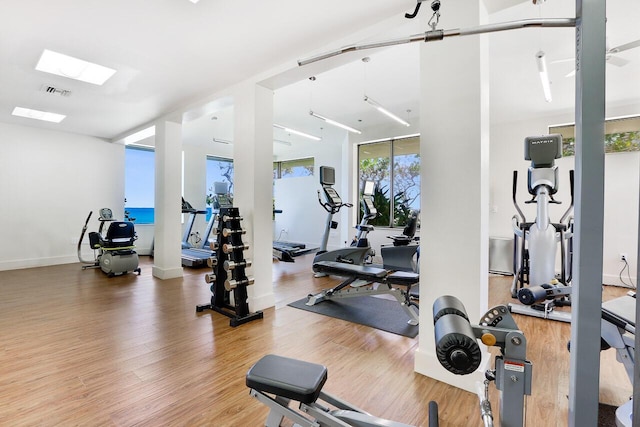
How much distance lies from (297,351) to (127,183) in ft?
22.1

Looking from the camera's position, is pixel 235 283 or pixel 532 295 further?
pixel 235 283

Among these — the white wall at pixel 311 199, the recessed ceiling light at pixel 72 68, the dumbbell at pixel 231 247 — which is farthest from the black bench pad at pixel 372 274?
the white wall at pixel 311 199

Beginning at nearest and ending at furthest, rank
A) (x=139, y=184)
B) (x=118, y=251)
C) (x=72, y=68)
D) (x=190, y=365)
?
(x=190, y=365), (x=72, y=68), (x=118, y=251), (x=139, y=184)

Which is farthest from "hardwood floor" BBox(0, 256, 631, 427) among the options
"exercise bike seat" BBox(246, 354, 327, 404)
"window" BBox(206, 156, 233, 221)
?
"window" BBox(206, 156, 233, 221)

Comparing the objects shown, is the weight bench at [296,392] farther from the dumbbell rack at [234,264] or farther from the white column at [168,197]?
the white column at [168,197]

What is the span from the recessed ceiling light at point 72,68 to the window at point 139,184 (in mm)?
4020

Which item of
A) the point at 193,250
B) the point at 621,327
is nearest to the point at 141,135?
the point at 193,250

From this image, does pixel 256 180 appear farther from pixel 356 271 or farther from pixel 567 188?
pixel 567 188

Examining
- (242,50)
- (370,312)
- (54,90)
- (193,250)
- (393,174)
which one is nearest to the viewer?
(242,50)

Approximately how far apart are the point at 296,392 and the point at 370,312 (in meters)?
2.30

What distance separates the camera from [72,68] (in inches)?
128

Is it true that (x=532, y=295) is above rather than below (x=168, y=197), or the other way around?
below

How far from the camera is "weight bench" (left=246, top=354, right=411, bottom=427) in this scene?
126 centimetres

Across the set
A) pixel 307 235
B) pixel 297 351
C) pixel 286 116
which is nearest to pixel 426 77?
pixel 297 351
